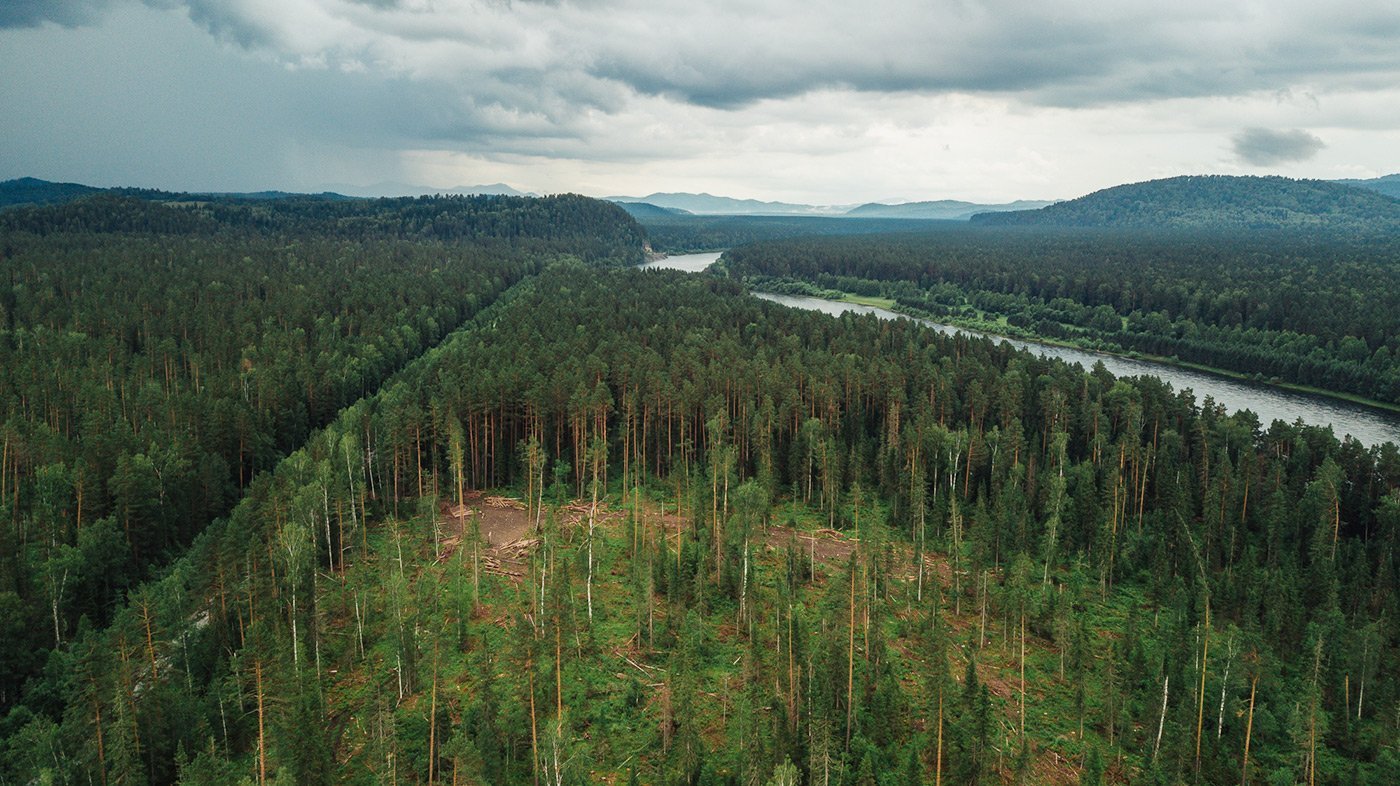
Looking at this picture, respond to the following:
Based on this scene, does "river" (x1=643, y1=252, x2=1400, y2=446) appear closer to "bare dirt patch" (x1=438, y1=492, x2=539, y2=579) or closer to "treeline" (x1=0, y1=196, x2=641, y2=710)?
"bare dirt patch" (x1=438, y1=492, x2=539, y2=579)

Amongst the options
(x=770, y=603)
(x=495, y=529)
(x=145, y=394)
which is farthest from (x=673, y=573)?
(x=145, y=394)

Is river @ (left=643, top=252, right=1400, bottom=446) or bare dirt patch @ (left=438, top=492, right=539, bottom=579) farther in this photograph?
river @ (left=643, top=252, right=1400, bottom=446)

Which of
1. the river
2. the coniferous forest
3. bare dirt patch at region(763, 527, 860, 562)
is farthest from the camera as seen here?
the river

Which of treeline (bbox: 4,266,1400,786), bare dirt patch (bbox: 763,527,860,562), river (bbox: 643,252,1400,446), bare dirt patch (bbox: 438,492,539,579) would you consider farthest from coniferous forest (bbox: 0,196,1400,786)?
river (bbox: 643,252,1400,446)

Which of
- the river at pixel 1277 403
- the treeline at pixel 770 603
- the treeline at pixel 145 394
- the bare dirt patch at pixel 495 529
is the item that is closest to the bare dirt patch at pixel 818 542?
the treeline at pixel 770 603

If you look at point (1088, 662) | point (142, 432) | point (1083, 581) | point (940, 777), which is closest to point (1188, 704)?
point (1088, 662)

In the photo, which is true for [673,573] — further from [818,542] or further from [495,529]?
[495,529]

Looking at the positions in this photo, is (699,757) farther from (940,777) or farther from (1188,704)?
(1188,704)
